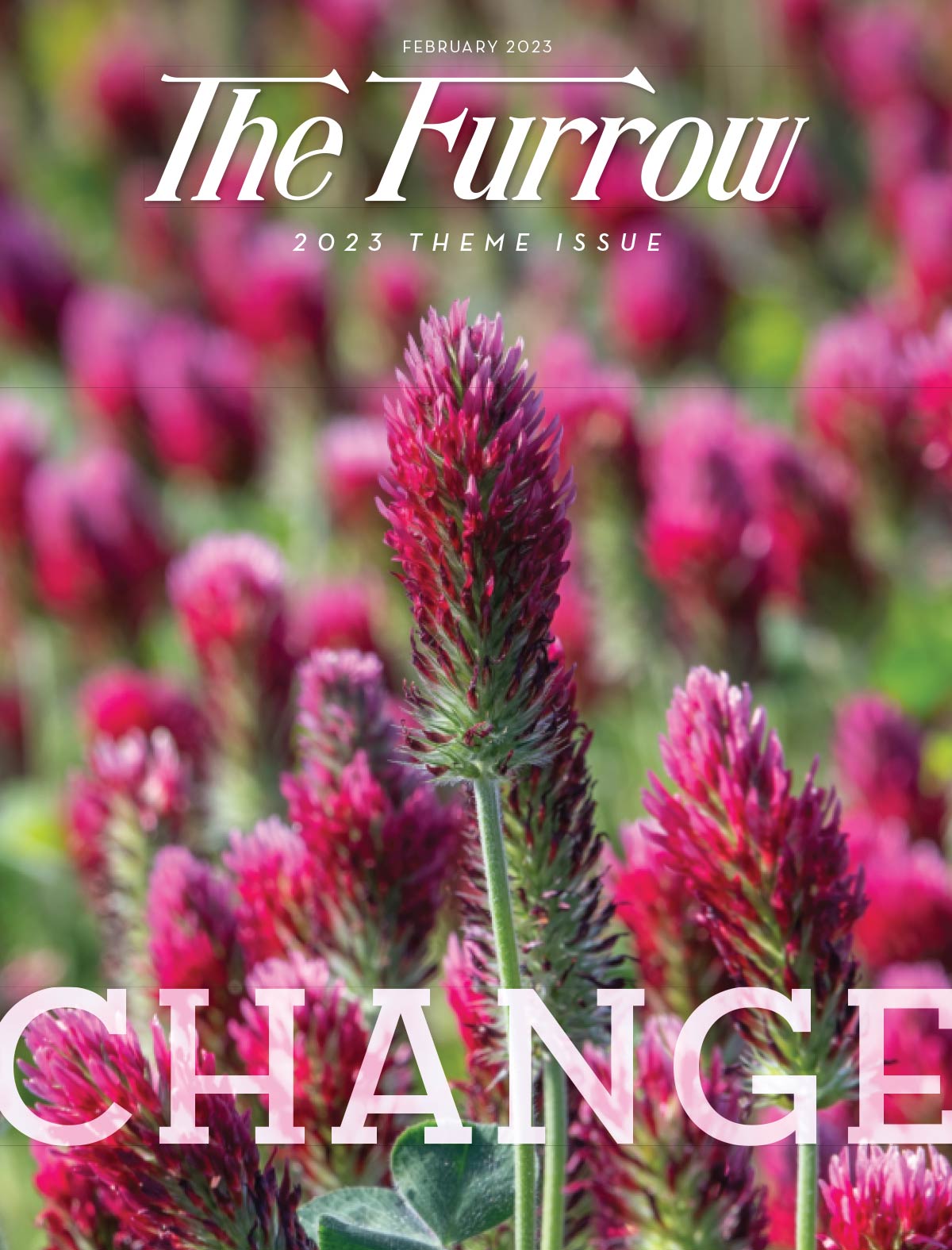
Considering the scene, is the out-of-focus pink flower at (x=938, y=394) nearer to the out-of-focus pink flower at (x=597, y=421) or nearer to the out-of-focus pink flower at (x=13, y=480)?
the out-of-focus pink flower at (x=597, y=421)

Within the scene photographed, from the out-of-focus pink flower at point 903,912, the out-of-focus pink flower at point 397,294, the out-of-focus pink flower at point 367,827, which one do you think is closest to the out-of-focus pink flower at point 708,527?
the out-of-focus pink flower at point 903,912

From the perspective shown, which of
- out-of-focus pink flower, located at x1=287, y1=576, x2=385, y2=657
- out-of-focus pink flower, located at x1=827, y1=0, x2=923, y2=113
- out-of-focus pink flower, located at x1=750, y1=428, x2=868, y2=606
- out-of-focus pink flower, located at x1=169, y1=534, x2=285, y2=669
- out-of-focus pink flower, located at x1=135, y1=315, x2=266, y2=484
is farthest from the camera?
out-of-focus pink flower, located at x1=827, y1=0, x2=923, y2=113

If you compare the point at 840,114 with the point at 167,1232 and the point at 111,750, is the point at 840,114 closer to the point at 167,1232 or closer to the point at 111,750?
the point at 111,750

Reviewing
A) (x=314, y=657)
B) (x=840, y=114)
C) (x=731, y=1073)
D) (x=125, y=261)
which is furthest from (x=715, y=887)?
(x=125, y=261)

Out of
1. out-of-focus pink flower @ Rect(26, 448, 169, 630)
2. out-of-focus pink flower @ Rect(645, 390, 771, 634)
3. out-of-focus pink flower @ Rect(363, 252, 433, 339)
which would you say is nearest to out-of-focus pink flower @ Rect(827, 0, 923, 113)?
out-of-focus pink flower @ Rect(363, 252, 433, 339)

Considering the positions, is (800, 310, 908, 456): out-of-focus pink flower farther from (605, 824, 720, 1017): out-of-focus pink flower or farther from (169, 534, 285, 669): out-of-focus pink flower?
(605, 824, 720, 1017): out-of-focus pink flower

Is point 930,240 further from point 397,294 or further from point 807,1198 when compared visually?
point 807,1198
